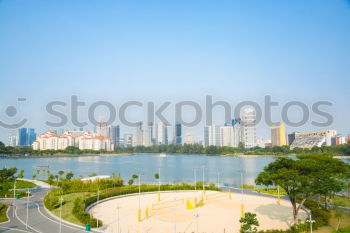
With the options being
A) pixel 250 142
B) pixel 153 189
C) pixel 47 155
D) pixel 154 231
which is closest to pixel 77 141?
pixel 47 155

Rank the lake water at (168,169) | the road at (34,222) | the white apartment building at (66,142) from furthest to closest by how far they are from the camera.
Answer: the white apartment building at (66,142), the lake water at (168,169), the road at (34,222)

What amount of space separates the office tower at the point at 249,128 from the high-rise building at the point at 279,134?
47.6ft

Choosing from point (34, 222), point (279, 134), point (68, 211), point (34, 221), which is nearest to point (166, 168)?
point (68, 211)

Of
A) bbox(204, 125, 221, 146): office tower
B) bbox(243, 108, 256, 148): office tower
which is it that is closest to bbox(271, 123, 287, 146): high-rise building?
bbox(243, 108, 256, 148): office tower

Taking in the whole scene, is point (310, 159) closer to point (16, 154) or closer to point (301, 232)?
point (301, 232)

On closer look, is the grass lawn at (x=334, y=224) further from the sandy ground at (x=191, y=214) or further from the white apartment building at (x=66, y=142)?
the white apartment building at (x=66, y=142)

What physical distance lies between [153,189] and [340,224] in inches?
606

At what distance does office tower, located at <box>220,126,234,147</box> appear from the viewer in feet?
564

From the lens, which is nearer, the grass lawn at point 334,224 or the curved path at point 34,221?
the curved path at point 34,221

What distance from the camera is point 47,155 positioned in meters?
97.1

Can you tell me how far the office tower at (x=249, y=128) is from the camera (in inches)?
6040

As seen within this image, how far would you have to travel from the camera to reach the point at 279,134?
518 ft

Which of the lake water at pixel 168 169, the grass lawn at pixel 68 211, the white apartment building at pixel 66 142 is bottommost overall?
the lake water at pixel 168 169

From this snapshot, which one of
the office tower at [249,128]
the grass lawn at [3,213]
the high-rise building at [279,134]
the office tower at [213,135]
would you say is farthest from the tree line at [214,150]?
the grass lawn at [3,213]
